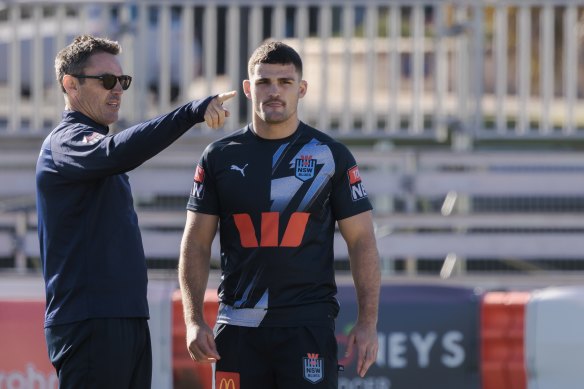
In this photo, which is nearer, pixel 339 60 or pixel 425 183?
pixel 425 183

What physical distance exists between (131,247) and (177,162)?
5.03 meters

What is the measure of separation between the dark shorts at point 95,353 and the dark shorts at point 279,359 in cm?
42

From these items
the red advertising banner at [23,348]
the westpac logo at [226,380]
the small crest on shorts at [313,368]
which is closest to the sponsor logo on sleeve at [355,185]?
the small crest on shorts at [313,368]

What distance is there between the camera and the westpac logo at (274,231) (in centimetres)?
495

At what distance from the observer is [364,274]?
505cm

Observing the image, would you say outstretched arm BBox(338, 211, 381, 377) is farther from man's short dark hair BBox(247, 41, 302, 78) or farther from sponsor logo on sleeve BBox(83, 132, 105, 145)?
sponsor logo on sleeve BBox(83, 132, 105, 145)

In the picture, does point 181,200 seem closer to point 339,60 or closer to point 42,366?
point 339,60

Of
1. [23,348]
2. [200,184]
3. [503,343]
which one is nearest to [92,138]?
[200,184]

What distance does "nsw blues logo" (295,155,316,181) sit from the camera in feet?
16.4

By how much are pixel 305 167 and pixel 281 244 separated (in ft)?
1.11

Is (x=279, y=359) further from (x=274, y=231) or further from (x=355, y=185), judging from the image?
(x=355, y=185)

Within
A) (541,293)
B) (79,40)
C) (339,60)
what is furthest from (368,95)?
(79,40)

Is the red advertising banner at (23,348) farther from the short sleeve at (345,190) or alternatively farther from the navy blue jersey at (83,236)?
the short sleeve at (345,190)

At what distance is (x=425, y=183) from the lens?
9.61m
